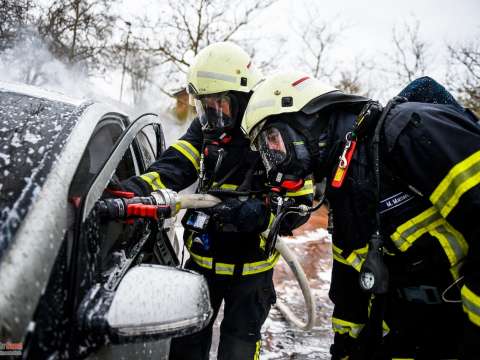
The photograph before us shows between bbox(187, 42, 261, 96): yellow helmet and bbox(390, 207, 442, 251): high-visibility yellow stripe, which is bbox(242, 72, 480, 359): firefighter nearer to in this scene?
bbox(390, 207, 442, 251): high-visibility yellow stripe

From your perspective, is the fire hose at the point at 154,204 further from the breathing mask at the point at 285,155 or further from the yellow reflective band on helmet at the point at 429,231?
the yellow reflective band on helmet at the point at 429,231

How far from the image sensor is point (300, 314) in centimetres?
385

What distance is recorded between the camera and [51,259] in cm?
98

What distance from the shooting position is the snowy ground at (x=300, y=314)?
9.95ft

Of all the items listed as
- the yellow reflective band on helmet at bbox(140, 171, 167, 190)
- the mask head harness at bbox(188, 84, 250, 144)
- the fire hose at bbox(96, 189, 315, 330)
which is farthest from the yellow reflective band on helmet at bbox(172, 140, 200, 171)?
the fire hose at bbox(96, 189, 315, 330)

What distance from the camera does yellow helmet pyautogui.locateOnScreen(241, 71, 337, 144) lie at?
1.79 metres

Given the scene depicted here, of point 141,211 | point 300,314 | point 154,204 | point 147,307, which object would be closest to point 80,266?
point 147,307

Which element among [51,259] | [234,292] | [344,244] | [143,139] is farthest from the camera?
[143,139]

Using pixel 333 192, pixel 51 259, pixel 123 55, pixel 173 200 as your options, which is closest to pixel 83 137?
pixel 51 259

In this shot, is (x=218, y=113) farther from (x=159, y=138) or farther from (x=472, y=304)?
(x=472, y=304)

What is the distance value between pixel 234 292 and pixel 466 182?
1361mm

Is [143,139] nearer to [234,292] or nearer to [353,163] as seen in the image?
[234,292]

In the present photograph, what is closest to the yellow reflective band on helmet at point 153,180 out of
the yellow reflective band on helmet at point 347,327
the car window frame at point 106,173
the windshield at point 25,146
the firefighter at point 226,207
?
the firefighter at point 226,207

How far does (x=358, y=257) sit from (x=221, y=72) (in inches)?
56.7
